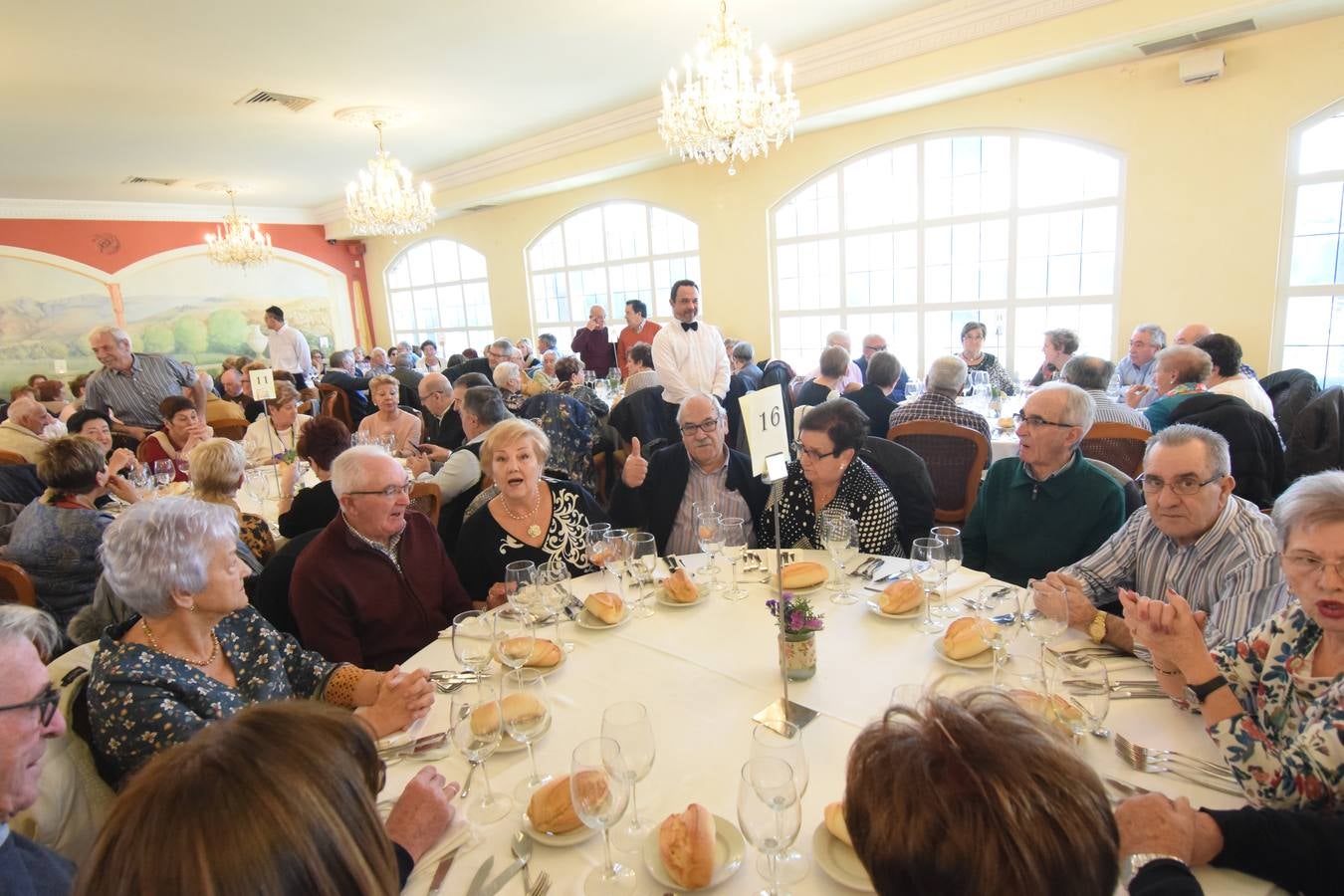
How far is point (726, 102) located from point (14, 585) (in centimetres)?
446

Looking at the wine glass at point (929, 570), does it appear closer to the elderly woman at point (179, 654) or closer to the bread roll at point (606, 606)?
the bread roll at point (606, 606)

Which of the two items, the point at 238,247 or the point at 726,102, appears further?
the point at 238,247

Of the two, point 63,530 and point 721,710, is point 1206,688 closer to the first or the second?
point 721,710

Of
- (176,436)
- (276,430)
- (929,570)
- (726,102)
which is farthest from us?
(276,430)

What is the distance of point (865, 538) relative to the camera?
8.50 feet

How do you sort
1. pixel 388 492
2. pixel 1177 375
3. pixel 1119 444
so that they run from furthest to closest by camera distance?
1. pixel 1177 375
2. pixel 1119 444
3. pixel 388 492

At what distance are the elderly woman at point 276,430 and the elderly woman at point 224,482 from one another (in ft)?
7.39

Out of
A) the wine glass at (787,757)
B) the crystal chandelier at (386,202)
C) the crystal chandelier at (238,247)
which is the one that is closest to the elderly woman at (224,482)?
the wine glass at (787,757)

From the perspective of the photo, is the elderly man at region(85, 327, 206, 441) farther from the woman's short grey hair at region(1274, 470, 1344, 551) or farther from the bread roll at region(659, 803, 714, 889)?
the woman's short grey hair at region(1274, 470, 1344, 551)

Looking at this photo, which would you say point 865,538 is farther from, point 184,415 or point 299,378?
point 299,378

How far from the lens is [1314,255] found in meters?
5.47

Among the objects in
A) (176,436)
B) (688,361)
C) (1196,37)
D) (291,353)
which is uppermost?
(1196,37)

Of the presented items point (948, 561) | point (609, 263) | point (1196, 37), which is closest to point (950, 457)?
point (948, 561)

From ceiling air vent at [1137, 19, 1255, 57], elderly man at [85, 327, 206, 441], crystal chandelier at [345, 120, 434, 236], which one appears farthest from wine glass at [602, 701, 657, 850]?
crystal chandelier at [345, 120, 434, 236]
